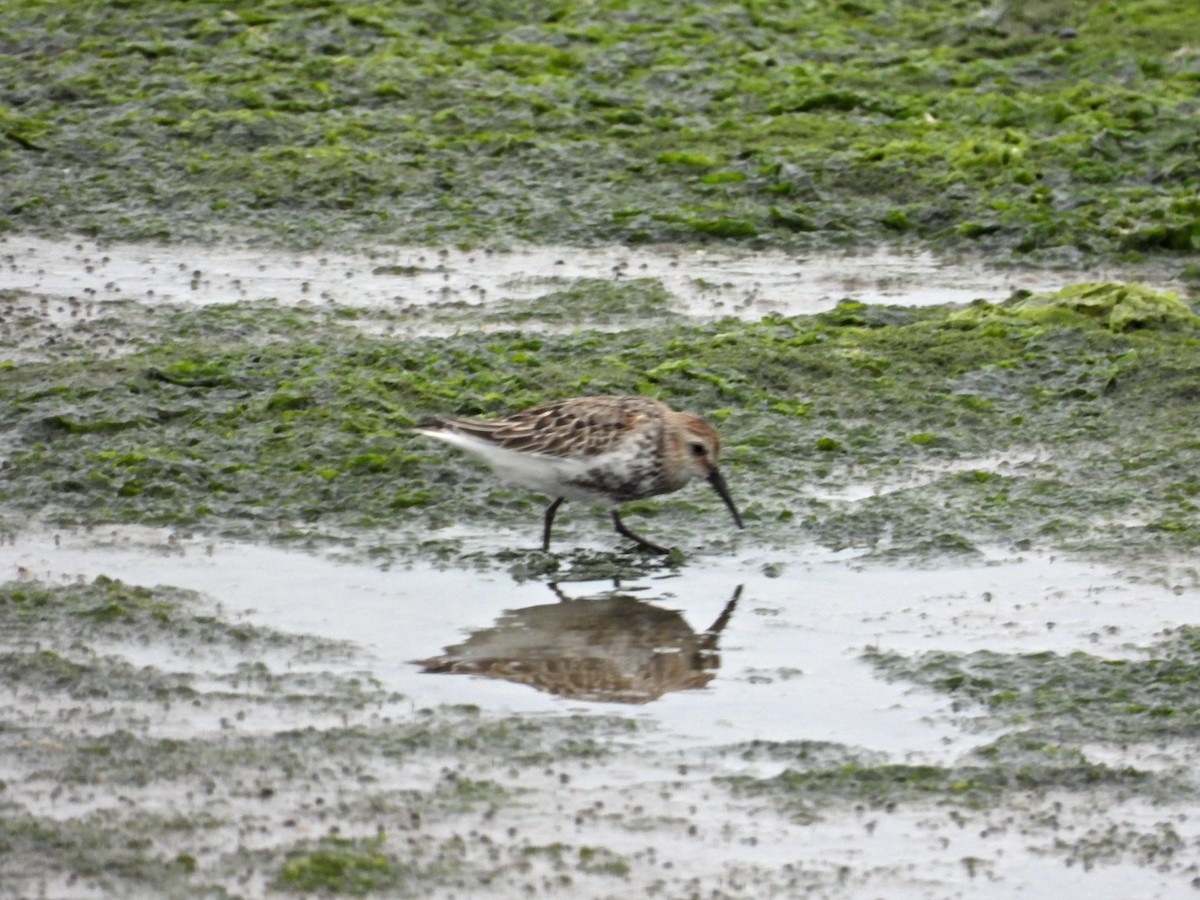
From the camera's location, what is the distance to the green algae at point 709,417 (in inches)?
384

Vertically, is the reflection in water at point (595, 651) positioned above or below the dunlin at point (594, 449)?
below

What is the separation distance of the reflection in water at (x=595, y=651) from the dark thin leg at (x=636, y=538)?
1.77 ft

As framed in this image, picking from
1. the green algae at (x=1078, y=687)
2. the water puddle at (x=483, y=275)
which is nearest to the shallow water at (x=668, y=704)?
the green algae at (x=1078, y=687)

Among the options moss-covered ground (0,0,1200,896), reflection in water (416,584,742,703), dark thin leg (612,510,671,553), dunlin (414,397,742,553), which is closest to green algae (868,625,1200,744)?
moss-covered ground (0,0,1200,896)

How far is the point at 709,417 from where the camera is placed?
11.2m

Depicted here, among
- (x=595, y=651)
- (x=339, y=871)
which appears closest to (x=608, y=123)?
(x=595, y=651)

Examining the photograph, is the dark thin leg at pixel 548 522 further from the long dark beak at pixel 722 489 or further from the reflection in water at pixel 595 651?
the long dark beak at pixel 722 489

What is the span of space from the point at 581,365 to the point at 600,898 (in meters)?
→ 6.05

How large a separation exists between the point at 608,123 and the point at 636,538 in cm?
830

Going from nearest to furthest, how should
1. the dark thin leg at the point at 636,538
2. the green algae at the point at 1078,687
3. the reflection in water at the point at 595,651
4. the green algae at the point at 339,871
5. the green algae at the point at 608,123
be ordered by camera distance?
the green algae at the point at 339,871
the green algae at the point at 1078,687
the reflection in water at the point at 595,651
the dark thin leg at the point at 636,538
the green algae at the point at 608,123

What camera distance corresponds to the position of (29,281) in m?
13.5

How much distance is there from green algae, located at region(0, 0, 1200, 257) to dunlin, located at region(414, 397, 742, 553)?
5.46m

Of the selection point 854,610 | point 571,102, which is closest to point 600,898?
point 854,610

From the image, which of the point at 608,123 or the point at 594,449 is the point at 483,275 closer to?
the point at 608,123
